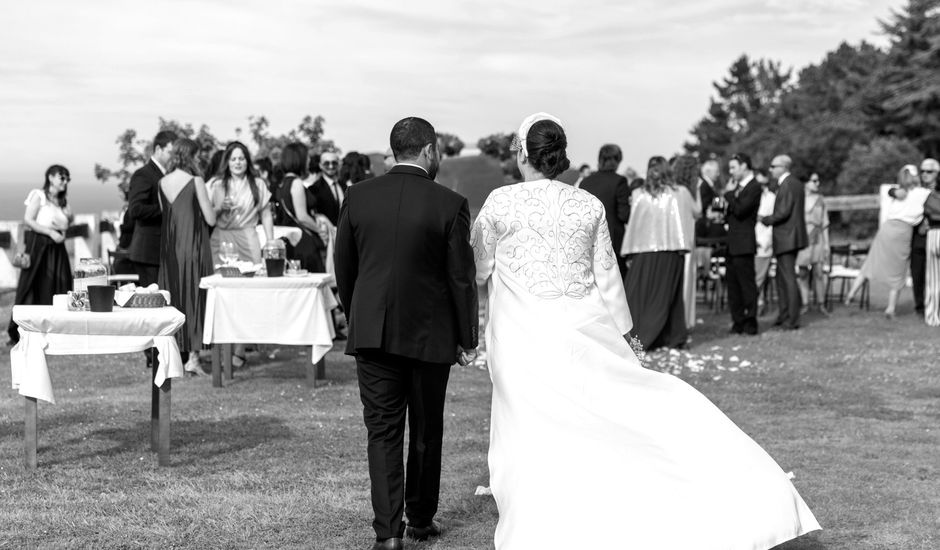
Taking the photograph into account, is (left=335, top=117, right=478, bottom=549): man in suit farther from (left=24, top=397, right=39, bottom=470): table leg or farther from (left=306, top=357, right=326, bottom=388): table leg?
(left=306, top=357, right=326, bottom=388): table leg

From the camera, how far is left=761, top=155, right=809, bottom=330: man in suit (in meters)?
13.6

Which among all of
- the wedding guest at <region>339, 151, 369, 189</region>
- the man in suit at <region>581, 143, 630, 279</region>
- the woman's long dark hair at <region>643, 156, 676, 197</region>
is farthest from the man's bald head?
the wedding guest at <region>339, 151, 369, 189</region>

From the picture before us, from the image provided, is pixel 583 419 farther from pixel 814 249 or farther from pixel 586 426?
pixel 814 249

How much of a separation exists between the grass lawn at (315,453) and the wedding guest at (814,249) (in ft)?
12.4

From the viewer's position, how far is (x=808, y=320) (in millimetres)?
15109

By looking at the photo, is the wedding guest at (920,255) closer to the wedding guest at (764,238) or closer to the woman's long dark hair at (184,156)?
the wedding guest at (764,238)

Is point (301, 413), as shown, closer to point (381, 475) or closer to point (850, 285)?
point (381, 475)

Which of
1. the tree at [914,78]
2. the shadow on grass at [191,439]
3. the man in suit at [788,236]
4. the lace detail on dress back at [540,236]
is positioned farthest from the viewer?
the tree at [914,78]

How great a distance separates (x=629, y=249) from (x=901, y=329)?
161 inches

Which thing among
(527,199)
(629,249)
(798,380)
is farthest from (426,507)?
(629,249)

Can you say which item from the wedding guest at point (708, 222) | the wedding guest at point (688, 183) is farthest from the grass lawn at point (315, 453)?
the wedding guest at point (708, 222)

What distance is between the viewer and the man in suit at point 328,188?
11.9m

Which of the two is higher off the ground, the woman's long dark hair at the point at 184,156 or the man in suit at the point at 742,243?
the woman's long dark hair at the point at 184,156

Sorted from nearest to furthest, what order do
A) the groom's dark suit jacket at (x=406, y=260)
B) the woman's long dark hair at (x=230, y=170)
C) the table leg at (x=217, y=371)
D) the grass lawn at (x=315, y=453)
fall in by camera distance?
the groom's dark suit jacket at (x=406, y=260), the grass lawn at (x=315, y=453), the table leg at (x=217, y=371), the woman's long dark hair at (x=230, y=170)
